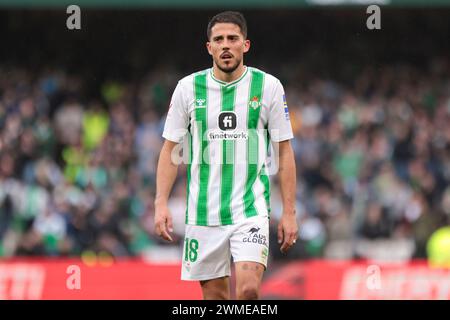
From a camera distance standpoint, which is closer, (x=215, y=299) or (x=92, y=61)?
(x=215, y=299)

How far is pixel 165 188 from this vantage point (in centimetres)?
768

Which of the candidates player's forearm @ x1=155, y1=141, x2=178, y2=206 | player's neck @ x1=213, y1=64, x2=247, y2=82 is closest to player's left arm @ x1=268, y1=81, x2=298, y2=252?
player's neck @ x1=213, y1=64, x2=247, y2=82

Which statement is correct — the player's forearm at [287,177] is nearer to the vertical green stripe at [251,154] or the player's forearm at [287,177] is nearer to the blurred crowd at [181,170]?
the vertical green stripe at [251,154]

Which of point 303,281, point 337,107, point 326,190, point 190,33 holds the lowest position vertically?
point 303,281

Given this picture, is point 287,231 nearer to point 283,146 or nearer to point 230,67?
point 283,146

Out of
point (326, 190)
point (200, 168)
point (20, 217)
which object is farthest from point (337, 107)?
point (200, 168)

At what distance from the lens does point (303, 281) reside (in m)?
13.1

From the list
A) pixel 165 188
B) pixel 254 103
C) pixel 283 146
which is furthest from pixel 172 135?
pixel 283 146

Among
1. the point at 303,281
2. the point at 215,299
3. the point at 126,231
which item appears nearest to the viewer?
the point at 215,299

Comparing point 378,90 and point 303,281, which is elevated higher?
point 378,90

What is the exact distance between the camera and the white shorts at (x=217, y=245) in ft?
24.7

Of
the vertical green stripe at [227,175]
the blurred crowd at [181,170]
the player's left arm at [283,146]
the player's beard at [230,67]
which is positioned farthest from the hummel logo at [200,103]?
the blurred crowd at [181,170]

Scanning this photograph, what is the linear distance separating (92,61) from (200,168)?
11855mm
